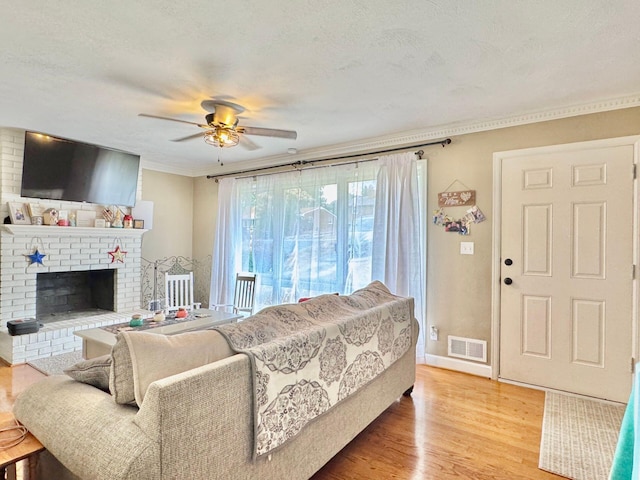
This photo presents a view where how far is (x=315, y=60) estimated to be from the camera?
2.24 m

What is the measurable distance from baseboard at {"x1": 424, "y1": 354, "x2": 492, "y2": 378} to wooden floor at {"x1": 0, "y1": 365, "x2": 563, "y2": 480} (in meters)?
0.13

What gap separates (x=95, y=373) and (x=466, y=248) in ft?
10.3

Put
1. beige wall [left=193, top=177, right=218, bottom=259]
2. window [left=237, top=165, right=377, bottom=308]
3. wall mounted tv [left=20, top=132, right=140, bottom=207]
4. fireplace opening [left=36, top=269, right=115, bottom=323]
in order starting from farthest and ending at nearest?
beige wall [left=193, top=177, right=218, bottom=259], fireplace opening [left=36, top=269, right=115, bottom=323], window [left=237, top=165, right=377, bottom=308], wall mounted tv [left=20, top=132, right=140, bottom=207]

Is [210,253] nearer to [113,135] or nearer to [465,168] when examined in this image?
[113,135]

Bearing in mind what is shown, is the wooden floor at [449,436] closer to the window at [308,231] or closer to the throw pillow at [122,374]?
the throw pillow at [122,374]

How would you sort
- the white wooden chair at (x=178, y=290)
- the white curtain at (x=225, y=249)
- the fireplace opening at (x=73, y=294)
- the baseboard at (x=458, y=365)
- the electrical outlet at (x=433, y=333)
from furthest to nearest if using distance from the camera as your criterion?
the white curtain at (x=225, y=249) < the white wooden chair at (x=178, y=290) < the fireplace opening at (x=73, y=294) < the electrical outlet at (x=433, y=333) < the baseboard at (x=458, y=365)

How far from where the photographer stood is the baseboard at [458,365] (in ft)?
10.9

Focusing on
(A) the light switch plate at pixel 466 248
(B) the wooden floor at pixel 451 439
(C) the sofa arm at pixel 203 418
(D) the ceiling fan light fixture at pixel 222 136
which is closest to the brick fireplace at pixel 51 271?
(D) the ceiling fan light fixture at pixel 222 136

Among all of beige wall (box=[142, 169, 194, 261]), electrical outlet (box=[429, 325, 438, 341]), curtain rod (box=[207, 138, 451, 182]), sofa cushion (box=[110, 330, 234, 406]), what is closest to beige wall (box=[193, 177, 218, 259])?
beige wall (box=[142, 169, 194, 261])

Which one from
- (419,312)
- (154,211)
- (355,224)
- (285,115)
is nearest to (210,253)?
(154,211)

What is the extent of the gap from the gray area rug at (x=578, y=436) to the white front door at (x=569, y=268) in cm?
19

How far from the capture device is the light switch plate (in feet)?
11.3

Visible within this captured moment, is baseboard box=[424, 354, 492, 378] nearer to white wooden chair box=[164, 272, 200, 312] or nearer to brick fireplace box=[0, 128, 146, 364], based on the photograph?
white wooden chair box=[164, 272, 200, 312]

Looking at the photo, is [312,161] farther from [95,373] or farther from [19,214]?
[95,373]
